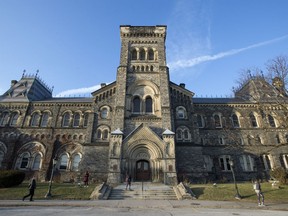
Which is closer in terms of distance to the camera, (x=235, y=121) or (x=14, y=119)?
(x=14, y=119)

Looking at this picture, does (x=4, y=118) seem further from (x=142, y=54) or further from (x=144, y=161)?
(x=142, y=54)

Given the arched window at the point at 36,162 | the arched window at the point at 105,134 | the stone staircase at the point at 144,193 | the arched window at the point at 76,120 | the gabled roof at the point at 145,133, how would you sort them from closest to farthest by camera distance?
the stone staircase at the point at 144,193 → the gabled roof at the point at 145,133 → the arched window at the point at 105,134 → the arched window at the point at 36,162 → the arched window at the point at 76,120

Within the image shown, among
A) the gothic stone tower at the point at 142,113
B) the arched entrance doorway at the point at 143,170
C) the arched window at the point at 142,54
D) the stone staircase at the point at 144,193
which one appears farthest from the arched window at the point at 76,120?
the stone staircase at the point at 144,193

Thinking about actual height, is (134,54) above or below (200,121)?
above

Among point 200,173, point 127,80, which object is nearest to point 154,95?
point 127,80

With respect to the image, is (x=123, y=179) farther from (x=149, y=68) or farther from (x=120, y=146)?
(x=149, y=68)

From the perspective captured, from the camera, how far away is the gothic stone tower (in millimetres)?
21422

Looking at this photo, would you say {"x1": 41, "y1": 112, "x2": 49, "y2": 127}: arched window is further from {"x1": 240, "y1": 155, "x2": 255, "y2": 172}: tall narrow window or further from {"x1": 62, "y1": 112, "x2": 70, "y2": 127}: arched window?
{"x1": 240, "y1": 155, "x2": 255, "y2": 172}: tall narrow window

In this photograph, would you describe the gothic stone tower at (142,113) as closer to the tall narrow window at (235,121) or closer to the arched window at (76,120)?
the arched window at (76,120)

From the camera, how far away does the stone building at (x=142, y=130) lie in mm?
22328

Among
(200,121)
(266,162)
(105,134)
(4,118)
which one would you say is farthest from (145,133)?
(4,118)

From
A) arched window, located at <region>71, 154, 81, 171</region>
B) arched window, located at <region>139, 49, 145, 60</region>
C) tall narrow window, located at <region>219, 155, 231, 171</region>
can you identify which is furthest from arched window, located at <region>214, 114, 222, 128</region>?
arched window, located at <region>71, 154, 81, 171</region>

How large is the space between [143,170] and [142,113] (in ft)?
24.2

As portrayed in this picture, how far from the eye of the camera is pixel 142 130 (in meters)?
22.9
